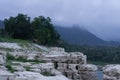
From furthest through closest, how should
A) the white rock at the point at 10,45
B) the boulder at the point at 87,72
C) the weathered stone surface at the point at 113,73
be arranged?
1. the white rock at the point at 10,45
2. the boulder at the point at 87,72
3. the weathered stone surface at the point at 113,73

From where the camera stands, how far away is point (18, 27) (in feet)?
244

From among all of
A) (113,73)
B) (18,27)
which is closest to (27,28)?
(18,27)

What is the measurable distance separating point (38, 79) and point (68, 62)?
2086 cm

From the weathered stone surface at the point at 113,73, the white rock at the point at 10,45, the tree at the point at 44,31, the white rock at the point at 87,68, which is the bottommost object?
the weathered stone surface at the point at 113,73

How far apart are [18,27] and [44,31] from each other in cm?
610

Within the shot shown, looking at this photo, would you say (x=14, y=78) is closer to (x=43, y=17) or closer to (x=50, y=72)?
(x=50, y=72)

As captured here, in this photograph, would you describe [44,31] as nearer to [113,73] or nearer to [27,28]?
[27,28]

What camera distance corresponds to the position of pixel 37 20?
74.6 metres

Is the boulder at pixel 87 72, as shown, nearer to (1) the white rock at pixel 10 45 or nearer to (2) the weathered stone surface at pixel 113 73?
(2) the weathered stone surface at pixel 113 73

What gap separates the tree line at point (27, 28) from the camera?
73188 millimetres

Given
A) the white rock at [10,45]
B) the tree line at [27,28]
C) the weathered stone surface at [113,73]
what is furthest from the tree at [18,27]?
the weathered stone surface at [113,73]

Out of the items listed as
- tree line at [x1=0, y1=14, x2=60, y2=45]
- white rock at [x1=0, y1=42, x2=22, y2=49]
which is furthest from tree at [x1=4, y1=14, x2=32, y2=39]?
white rock at [x1=0, y1=42, x2=22, y2=49]

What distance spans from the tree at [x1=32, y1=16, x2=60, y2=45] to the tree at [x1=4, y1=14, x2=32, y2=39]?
145cm

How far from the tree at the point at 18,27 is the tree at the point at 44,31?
1452 millimetres
